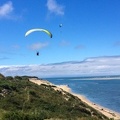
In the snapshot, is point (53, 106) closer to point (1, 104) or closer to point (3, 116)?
point (1, 104)

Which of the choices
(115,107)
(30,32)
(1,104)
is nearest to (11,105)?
(1,104)

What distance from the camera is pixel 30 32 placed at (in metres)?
28.2

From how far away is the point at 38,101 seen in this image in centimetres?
4119

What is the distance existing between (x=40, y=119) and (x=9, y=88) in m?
23.1

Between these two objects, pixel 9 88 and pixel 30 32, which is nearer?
pixel 30 32

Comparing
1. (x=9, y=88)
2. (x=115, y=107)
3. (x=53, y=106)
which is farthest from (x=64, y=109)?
(x=115, y=107)

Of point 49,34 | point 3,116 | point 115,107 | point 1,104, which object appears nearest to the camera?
point 3,116

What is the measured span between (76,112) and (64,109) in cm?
150

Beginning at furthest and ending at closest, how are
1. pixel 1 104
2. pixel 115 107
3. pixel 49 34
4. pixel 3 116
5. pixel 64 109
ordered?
pixel 115 107, pixel 64 109, pixel 1 104, pixel 49 34, pixel 3 116

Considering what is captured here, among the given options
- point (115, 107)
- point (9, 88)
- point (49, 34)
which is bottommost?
point (115, 107)

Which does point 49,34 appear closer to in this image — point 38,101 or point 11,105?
point 11,105

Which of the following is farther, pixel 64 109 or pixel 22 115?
pixel 64 109

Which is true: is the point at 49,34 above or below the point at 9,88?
above

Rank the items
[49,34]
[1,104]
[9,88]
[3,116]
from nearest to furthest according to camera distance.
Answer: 1. [3,116]
2. [49,34]
3. [1,104]
4. [9,88]
